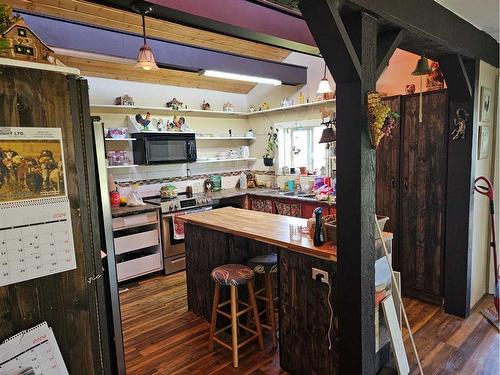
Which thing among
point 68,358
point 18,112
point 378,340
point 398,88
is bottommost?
point 378,340

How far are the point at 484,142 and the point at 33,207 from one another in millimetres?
3543

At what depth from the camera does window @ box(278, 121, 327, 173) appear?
16.5 feet

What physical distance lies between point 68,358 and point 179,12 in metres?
2.27

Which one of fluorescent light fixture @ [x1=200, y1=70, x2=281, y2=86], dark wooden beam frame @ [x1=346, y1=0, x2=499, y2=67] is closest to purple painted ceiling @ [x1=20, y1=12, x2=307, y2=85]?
fluorescent light fixture @ [x1=200, y1=70, x2=281, y2=86]

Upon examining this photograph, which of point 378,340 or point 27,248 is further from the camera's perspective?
point 378,340

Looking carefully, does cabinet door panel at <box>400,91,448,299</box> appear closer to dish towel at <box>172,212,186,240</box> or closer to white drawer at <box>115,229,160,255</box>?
dish towel at <box>172,212,186,240</box>

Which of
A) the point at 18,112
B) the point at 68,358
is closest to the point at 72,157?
the point at 18,112

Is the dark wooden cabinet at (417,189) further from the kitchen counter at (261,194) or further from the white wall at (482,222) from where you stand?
the kitchen counter at (261,194)

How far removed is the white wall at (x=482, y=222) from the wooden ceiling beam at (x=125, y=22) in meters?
2.70

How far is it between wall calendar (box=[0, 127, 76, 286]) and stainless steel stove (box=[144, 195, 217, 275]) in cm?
287

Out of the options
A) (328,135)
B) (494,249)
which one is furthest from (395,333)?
(328,135)

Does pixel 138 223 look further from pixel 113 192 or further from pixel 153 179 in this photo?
pixel 153 179

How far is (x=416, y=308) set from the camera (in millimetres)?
3211

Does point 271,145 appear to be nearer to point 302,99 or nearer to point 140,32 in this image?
point 302,99
